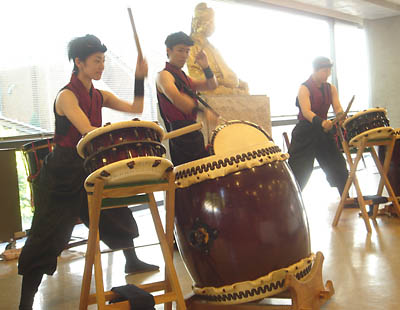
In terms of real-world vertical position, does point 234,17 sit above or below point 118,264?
above

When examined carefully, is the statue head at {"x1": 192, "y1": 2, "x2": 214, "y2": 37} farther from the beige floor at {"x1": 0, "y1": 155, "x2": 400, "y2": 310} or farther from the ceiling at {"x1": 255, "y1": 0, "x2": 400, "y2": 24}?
the ceiling at {"x1": 255, "y1": 0, "x2": 400, "y2": 24}

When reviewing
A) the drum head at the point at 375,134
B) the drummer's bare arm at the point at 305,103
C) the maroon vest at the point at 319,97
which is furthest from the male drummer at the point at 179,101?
the maroon vest at the point at 319,97

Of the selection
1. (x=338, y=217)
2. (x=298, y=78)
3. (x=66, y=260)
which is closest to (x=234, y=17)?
(x=298, y=78)

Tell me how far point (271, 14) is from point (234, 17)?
41.4 inches

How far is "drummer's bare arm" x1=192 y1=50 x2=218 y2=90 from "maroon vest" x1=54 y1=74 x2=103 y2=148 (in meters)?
0.83

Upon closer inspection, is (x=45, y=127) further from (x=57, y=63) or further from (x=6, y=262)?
(x=6, y=262)

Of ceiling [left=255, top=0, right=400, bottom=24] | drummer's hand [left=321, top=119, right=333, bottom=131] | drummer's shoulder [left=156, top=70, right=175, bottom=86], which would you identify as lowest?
drummer's hand [left=321, top=119, right=333, bottom=131]

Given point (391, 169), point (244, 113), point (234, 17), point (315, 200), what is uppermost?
point (234, 17)

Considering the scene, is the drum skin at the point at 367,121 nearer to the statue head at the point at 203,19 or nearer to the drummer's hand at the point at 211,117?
the drummer's hand at the point at 211,117

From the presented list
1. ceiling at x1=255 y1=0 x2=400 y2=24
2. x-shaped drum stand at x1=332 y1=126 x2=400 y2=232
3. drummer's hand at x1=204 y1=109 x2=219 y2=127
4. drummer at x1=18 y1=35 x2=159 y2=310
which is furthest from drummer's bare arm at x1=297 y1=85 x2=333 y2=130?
ceiling at x1=255 y1=0 x2=400 y2=24

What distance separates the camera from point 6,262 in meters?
3.60

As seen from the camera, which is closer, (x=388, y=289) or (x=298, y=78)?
(x=388, y=289)

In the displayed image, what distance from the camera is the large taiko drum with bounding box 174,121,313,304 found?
189cm

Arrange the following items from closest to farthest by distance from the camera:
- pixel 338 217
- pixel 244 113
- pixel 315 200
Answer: pixel 338 217
pixel 244 113
pixel 315 200
